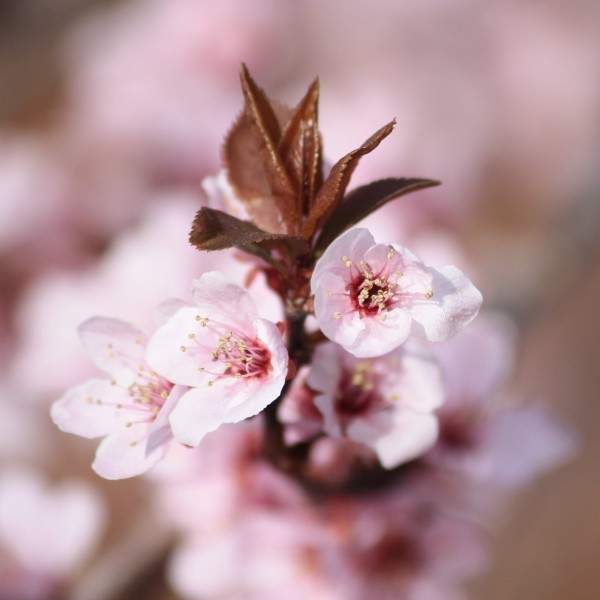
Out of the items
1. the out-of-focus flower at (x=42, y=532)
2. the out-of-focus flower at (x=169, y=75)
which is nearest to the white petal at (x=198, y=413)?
the out-of-focus flower at (x=42, y=532)

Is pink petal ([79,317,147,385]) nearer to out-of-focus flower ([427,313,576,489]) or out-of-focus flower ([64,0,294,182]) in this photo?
out-of-focus flower ([427,313,576,489])

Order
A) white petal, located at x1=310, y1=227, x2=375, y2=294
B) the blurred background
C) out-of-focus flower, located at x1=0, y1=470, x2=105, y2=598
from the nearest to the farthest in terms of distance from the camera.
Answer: white petal, located at x1=310, y1=227, x2=375, y2=294
out-of-focus flower, located at x1=0, y1=470, x2=105, y2=598
the blurred background

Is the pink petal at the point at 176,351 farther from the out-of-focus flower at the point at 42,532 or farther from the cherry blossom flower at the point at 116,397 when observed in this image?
the out-of-focus flower at the point at 42,532

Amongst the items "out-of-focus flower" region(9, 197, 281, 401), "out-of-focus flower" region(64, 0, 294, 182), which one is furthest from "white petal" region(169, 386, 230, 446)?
"out-of-focus flower" region(64, 0, 294, 182)

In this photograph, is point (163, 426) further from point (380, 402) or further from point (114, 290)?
point (114, 290)

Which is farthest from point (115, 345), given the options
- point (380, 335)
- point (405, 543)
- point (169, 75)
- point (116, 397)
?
point (169, 75)

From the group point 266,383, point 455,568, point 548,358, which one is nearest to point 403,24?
point 548,358
